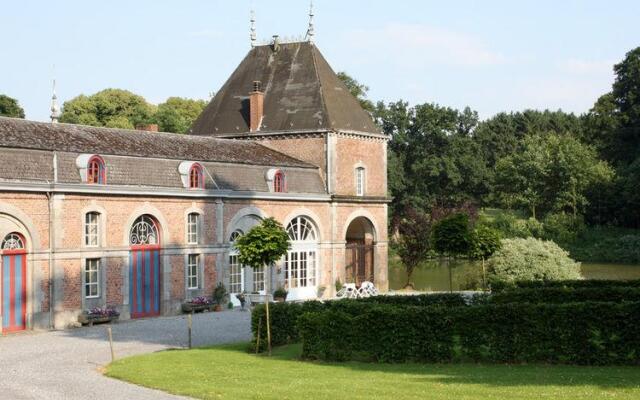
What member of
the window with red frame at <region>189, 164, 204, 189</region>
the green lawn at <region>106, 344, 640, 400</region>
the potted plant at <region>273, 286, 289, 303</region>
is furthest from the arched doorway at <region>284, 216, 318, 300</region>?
the green lawn at <region>106, 344, 640, 400</region>

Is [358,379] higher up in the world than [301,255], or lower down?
lower down

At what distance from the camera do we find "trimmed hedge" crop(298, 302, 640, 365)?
58.3 ft

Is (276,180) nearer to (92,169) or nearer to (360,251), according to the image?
(360,251)

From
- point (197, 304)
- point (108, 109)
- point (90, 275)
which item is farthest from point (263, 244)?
point (108, 109)

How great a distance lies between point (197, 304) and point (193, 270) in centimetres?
130

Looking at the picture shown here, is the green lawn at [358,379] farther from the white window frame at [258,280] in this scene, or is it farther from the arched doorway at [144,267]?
the white window frame at [258,280]

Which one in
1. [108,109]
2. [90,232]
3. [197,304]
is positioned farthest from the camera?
[108,109]

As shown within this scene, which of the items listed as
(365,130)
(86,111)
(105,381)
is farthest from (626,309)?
(86,111)

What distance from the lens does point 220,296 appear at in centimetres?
3347

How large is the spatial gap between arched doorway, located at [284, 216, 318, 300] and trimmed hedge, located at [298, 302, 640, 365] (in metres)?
17.9

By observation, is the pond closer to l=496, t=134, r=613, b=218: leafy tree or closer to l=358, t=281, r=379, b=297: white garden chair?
l=358, t=281, r=379, b=297: white garden chair

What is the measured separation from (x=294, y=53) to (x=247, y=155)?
8.10 metres

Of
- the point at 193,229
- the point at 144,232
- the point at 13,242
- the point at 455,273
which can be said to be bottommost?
the point at 455,273

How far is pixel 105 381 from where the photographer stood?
17.0 m
